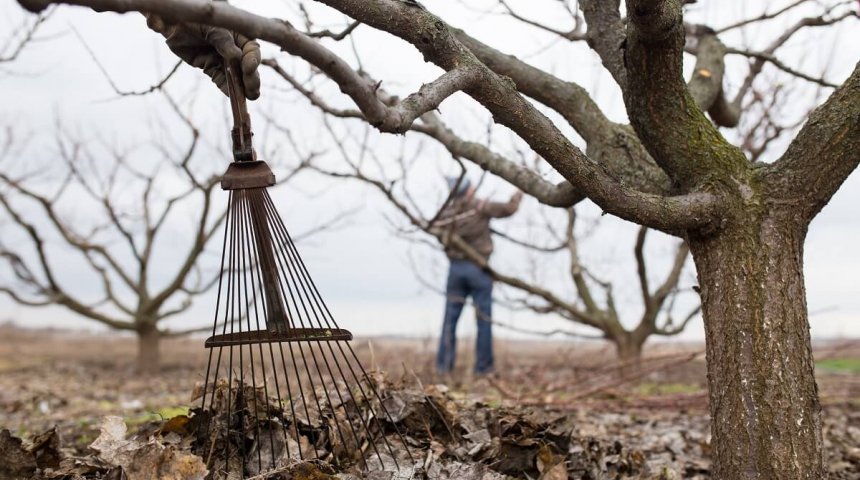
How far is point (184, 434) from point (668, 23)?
2.32 meters

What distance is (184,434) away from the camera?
2854 millimetres

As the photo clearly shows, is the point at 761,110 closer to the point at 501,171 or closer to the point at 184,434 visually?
the point at 501,171

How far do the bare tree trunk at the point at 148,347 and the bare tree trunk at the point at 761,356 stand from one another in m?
9.68

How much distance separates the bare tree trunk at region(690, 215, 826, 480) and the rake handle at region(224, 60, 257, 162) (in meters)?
1.75

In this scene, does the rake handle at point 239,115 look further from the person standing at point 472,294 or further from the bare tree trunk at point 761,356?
the person standing at point 472,294

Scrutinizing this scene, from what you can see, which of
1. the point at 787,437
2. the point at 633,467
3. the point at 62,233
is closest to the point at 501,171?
the point at 633,467

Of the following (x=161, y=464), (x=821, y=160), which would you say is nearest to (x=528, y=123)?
(x=821, y=160)

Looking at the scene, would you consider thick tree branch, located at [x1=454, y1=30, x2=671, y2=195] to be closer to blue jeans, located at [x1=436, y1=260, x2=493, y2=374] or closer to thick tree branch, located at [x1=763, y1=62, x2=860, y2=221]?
thick tree branch, located at [x1=763, y1=62, x2=860, y2=221]

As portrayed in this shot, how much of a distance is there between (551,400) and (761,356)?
2600mm

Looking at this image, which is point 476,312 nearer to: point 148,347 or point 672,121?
point 672,121

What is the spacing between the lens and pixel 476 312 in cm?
811

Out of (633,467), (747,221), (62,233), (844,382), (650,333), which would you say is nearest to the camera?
(747,221)

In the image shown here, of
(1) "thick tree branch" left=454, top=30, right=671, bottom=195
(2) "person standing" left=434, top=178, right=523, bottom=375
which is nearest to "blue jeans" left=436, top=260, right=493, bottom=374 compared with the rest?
(2) "person standing" left=434, top=178, right=523, bottom=375

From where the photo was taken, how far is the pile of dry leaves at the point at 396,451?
8.20ft
